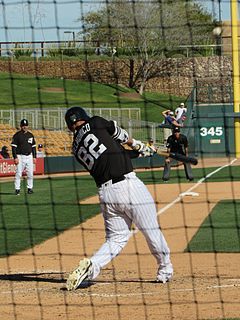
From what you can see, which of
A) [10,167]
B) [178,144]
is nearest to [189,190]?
[178,144]

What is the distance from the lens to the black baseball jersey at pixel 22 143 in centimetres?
1991

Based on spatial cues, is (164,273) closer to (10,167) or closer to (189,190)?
(189,190)

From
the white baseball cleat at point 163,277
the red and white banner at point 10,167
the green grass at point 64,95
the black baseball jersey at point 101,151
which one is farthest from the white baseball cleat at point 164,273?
the green grass at point 64,95

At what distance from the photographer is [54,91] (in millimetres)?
44875

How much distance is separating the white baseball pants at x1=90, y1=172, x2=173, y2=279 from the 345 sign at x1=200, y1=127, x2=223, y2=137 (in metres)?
24.3

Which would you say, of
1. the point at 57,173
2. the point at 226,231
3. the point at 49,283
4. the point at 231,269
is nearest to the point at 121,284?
the point at 49,283

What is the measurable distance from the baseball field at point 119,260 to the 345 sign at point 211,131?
41.1 feet

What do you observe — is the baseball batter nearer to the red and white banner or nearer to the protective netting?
the protective netting

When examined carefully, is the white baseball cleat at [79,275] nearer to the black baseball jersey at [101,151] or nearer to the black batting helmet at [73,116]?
the black baseball jersey at [101,151]

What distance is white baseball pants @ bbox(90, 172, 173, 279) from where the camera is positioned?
8.63 m

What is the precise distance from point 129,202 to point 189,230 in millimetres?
5401

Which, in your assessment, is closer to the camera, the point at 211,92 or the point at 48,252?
the point at 48,252

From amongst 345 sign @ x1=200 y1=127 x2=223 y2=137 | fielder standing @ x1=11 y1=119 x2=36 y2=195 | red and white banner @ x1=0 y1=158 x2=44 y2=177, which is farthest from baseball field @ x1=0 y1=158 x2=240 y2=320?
345 sign @ x1=200 y1=127 x2=223 y2=137

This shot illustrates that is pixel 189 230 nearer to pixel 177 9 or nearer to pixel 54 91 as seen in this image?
pixel 177 9
